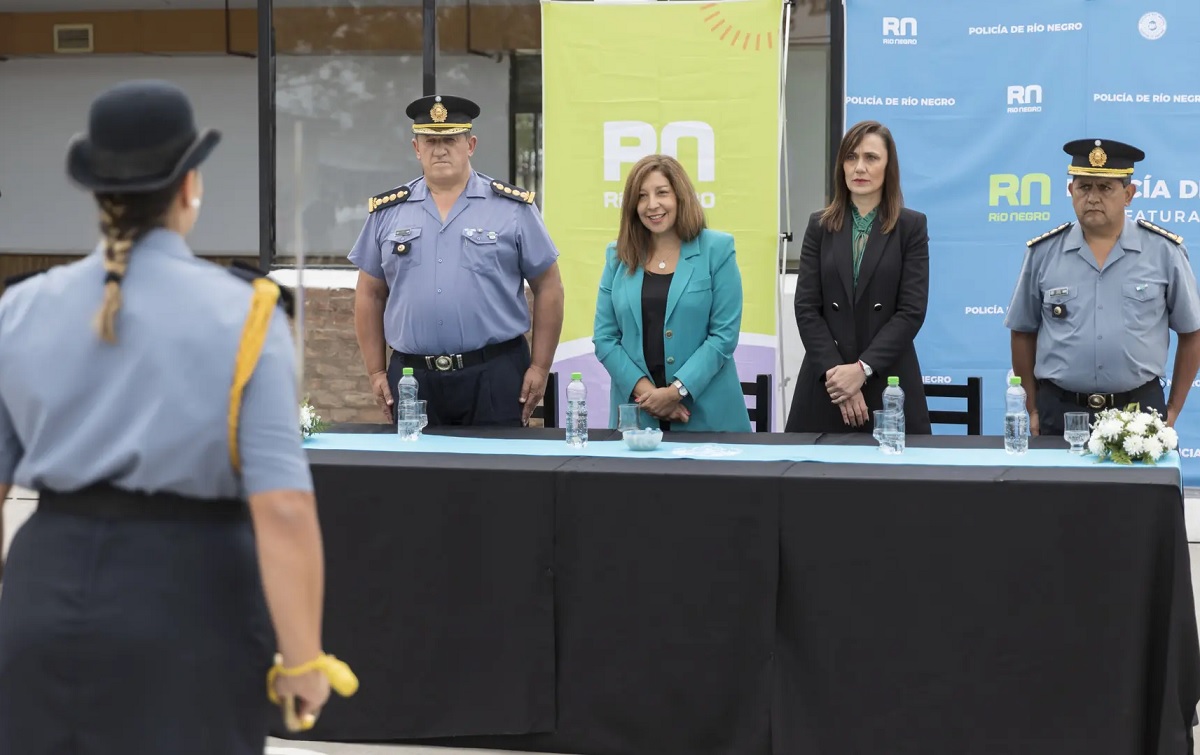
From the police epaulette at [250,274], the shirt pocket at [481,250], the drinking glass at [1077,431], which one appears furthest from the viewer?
the shirt pocket at [481,250]

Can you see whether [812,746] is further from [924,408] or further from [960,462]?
[924,408]

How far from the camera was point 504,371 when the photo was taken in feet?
14.2

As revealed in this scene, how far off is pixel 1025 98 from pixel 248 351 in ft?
14.8

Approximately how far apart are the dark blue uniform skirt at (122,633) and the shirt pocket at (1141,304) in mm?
3152

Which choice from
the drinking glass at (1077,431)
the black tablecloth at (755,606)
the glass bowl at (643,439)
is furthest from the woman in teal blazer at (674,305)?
the drinking glass at (1077,431)

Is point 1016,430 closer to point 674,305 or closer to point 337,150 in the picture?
point 674,305

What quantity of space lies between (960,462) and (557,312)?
1.55 m

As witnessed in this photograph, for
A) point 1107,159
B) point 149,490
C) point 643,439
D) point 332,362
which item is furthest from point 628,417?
point 332,362

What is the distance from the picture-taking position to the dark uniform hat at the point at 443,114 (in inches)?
174

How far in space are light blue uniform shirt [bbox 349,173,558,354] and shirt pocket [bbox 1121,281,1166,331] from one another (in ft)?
5.67

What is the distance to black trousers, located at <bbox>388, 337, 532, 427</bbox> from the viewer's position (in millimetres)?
4297

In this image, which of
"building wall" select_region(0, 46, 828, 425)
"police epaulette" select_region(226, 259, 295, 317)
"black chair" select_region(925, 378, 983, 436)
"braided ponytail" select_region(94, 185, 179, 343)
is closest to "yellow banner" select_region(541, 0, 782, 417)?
"building wall" select_region(0, 46, 828, 425)

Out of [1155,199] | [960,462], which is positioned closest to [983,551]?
[960,462]

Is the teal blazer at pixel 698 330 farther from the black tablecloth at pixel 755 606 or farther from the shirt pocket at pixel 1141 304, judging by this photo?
the shirt pocket at pixel 1141 304
